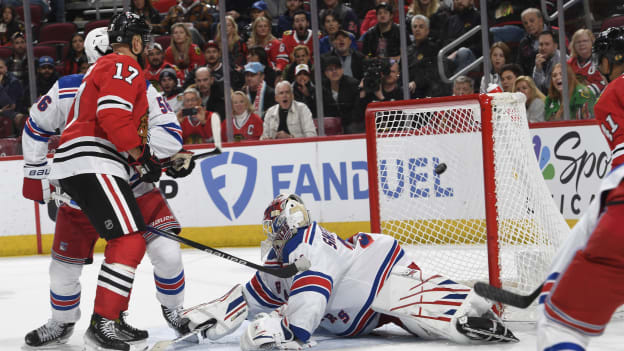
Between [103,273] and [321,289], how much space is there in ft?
2.34

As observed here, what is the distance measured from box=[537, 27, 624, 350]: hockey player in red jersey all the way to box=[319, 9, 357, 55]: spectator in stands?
16.1ft

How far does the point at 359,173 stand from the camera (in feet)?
19.7

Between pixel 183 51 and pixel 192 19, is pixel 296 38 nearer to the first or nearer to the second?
pixel 183 51

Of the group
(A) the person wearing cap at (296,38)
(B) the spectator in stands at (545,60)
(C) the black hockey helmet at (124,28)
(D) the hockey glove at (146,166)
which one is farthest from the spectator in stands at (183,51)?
(D) the hockey glove at (146,166)

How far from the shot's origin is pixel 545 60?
5.88 meters

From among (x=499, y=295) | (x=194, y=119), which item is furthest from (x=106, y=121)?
(x=194, y=119)

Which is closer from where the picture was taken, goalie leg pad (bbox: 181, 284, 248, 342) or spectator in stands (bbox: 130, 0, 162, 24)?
goalie leg pad (bbox: 181, 284, 248, 342)

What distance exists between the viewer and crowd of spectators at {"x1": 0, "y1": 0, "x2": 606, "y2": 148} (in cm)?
587

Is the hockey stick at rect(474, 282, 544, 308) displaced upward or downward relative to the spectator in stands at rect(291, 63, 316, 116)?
downward

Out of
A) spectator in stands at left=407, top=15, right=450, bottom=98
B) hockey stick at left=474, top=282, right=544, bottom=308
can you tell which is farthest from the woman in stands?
hockey stick at left=474, top=282, right=544, bottom=308

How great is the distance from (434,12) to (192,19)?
2249 mm

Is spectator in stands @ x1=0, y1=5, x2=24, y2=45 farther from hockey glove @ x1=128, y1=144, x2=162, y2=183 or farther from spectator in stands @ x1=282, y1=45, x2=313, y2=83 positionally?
hockey glove @ x1=128, y1=144, x2=162, y2=183

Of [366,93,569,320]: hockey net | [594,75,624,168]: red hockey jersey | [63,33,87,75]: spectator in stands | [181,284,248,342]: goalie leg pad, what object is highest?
[63,33,87,75]: spectator in stands

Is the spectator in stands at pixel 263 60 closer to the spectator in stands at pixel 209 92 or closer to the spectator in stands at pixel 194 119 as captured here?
the spectator in stands at pixel 209 92
